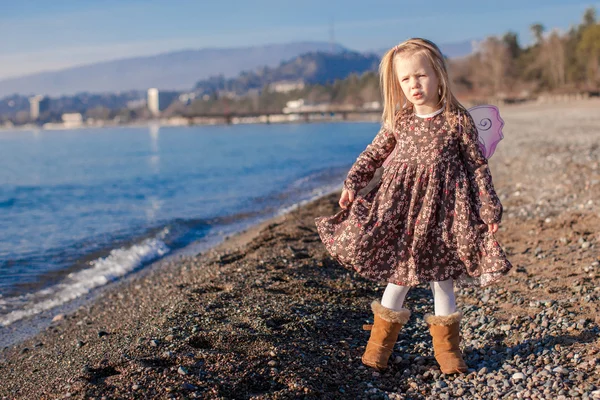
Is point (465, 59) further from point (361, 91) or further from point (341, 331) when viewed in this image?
point (341, 331)

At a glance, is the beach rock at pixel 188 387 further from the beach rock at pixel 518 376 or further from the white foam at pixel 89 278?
the white foam at pixel 89 278

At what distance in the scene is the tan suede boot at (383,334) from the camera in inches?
143

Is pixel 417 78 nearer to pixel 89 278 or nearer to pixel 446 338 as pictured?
pixel 446 338

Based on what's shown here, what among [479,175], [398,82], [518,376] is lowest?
[518,376]

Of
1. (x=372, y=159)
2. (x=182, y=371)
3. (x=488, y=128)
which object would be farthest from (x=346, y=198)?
(x=182, y=371)

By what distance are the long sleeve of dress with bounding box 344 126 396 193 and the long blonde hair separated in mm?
88

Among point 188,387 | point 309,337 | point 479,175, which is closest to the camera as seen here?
point 188,387

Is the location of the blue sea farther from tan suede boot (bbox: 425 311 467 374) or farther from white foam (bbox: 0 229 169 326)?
tan suede boot (bbox: 425 311 467 374)

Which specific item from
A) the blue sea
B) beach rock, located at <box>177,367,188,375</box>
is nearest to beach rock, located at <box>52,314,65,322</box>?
the blue sea

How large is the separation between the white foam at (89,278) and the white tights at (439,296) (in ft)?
15.2

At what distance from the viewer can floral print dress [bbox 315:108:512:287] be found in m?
3.40

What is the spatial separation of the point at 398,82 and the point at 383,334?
1426 mm

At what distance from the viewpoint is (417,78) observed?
3459 mm

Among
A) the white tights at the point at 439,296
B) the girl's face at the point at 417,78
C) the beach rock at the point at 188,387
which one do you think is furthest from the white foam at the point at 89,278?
the girl's face at the point at 417,78
